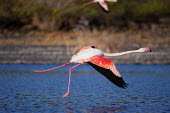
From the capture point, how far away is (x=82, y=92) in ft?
38.3

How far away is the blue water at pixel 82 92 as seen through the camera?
31.2ft

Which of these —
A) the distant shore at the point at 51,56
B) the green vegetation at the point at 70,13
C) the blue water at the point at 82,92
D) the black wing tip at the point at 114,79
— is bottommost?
the blue water at the point at 82,92

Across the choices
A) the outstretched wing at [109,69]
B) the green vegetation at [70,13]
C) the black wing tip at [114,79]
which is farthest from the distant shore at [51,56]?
the black wing tip at [114,79]

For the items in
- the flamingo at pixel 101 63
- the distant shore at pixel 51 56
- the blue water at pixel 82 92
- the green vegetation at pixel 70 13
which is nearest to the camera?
the blue water at pixel 82 92

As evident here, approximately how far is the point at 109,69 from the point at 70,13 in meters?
22.3

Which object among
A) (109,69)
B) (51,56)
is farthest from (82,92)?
(51,56)

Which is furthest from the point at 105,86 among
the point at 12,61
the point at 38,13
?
the point at 38,13

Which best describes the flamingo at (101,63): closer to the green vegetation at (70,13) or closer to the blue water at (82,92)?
the blue water at (82,92)

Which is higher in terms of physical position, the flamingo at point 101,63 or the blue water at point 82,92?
the flamingo at point 101,63

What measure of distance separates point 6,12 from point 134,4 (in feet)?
30.8

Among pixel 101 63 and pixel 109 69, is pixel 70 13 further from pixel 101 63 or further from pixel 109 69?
pixel 109 69

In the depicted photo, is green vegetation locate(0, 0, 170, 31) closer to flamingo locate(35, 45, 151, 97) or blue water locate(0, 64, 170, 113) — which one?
blue water locate(0, 64, 170, 113)

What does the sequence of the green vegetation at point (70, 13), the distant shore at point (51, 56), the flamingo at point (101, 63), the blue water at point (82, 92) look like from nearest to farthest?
the blue water at point (82, 92) < the flamingo at point (101, 63) < the distant shore at point (51, 56) < the green vegetation at point (70, 13)

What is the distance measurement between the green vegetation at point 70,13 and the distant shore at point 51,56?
25.0ft
